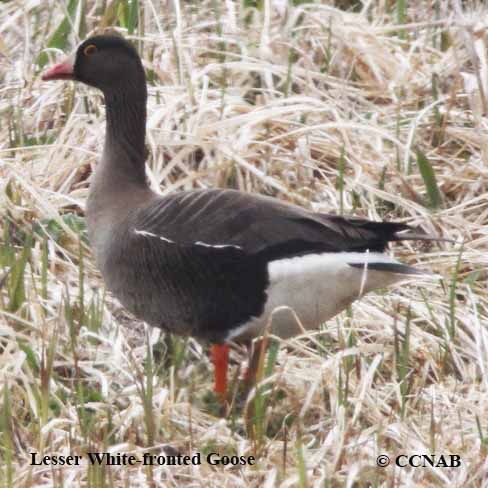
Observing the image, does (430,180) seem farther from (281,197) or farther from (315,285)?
(315,285)

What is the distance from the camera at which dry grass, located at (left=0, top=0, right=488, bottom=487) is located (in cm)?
414

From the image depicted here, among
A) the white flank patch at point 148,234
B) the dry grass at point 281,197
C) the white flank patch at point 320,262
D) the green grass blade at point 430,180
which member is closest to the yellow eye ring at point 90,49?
the dry grass at point 281,197

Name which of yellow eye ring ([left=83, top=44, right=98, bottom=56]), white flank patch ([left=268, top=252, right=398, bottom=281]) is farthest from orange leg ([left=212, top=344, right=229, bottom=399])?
yellow eye ring ([left=83, top=44, right=98, bottom=56])

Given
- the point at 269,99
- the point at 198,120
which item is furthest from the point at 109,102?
the point at 269,99

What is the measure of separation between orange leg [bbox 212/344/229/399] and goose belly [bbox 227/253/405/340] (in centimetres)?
17

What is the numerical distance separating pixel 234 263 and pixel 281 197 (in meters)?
1.20

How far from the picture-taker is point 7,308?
195 inches

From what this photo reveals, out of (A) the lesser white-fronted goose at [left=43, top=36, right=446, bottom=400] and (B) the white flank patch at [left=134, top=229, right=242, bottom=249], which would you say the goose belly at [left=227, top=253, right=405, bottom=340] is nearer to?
(A) the lesser white-fronted goose at [left=43, top=36, right=446, bottom=400]

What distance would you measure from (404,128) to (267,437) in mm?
2312

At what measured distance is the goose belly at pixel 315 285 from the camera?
15.3ft

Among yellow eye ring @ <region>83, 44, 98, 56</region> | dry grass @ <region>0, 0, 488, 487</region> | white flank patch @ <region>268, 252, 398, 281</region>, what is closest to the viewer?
dry grass @ <region>0, 0, 488, 487</region>

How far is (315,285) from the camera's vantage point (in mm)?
4691

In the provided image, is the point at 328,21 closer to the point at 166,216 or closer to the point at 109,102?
the point at 109,102

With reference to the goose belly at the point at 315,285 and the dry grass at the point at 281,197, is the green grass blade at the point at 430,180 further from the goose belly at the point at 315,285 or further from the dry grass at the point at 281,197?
the goose belly at the point at 315,285
